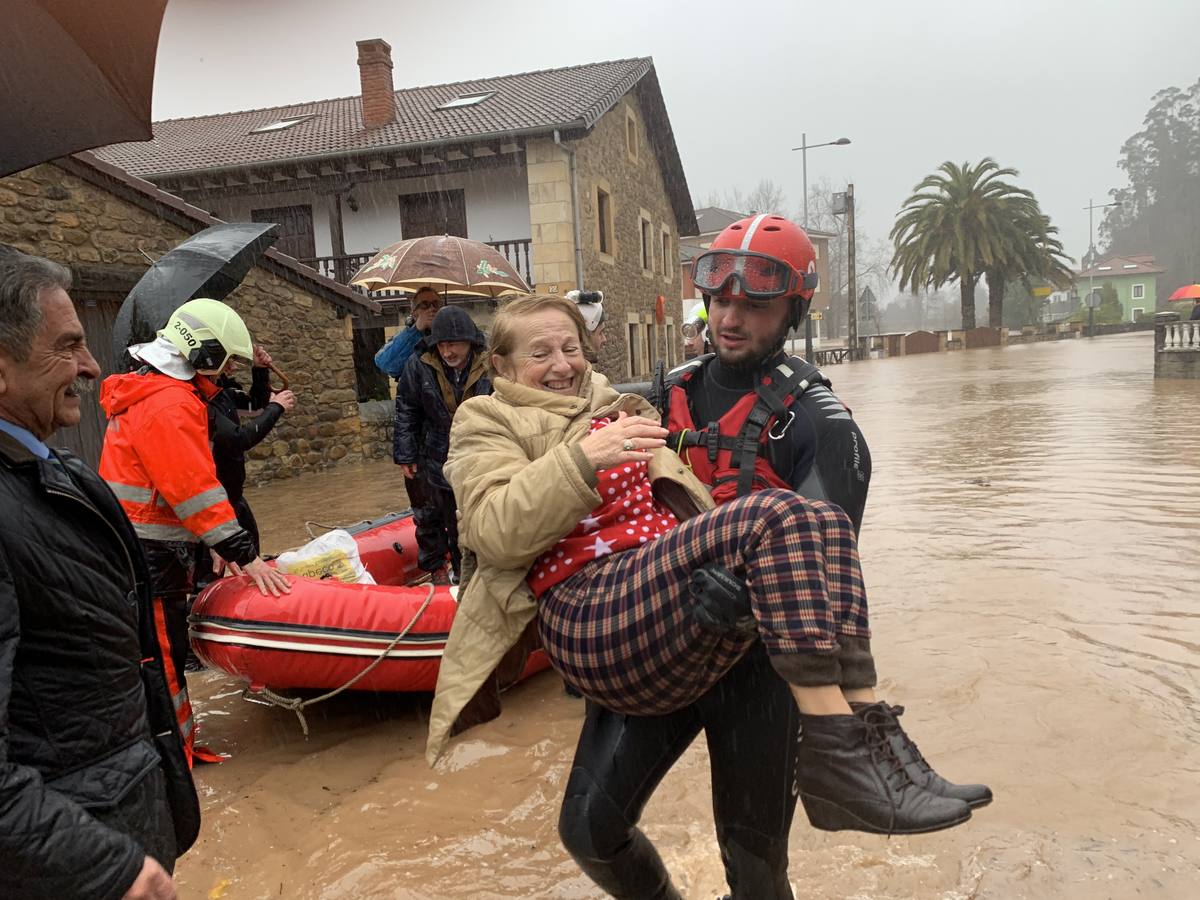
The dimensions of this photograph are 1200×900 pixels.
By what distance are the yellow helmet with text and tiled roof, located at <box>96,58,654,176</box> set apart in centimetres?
1587

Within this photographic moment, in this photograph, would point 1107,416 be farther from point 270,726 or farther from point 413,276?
point 270,726

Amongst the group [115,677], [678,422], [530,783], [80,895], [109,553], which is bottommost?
[530,783]

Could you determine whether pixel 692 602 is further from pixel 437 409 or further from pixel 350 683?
pixel 437 409

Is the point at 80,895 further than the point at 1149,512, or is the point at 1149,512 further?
the point at 1149,512

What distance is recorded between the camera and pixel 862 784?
162cm

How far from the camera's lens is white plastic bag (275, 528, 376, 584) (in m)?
4.76

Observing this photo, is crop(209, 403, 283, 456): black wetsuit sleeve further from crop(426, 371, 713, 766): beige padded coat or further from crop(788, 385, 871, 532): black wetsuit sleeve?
crop(788, 385, 871, 532): black wetsuit sleeve

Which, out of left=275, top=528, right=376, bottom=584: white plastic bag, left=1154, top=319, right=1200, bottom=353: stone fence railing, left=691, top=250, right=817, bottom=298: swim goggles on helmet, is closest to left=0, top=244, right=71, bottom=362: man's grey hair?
left=691, top=250, right=817, bottom=298: swim goggles on helmet

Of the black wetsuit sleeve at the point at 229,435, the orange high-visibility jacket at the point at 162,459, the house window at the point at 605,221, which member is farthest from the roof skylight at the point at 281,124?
the orange high-visibility jacket at the point at 162,459

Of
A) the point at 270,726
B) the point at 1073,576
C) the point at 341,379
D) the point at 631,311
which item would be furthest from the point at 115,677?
the point at 631,311

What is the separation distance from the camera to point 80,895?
135cm

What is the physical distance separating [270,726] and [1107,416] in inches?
539

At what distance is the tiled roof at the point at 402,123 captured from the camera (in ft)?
62.5

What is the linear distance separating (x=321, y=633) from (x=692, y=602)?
2782 mm
